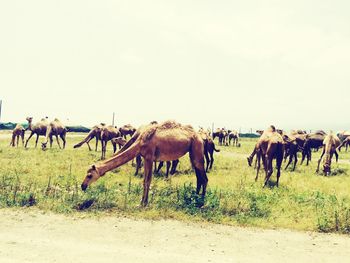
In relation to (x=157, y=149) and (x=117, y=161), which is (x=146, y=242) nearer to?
(x=117, y=161)

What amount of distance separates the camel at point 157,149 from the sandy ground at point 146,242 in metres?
1.60

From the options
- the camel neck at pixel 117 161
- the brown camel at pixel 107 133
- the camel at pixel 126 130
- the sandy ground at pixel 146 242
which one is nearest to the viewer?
the sandy ground at pixel 146 242

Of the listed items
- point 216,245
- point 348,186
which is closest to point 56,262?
point 216,245

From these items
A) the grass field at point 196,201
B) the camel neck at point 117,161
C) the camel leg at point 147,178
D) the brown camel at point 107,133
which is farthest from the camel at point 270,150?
the brown camel at point 107,133

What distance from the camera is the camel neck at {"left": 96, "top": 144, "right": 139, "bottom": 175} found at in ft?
31.2

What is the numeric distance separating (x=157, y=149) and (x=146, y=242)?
374 centimetres

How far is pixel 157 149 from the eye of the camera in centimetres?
1009

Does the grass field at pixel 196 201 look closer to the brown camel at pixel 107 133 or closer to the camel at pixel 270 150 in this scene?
the camel at pixel 270 150

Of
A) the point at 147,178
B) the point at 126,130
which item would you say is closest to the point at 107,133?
the point at 126,130

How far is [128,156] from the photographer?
9875 millimetres

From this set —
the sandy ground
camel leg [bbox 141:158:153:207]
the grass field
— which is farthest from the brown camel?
the sandy ground

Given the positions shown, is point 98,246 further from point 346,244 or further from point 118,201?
point 346,244

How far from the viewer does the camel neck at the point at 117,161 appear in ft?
31.2

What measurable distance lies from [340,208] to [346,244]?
2.99m
